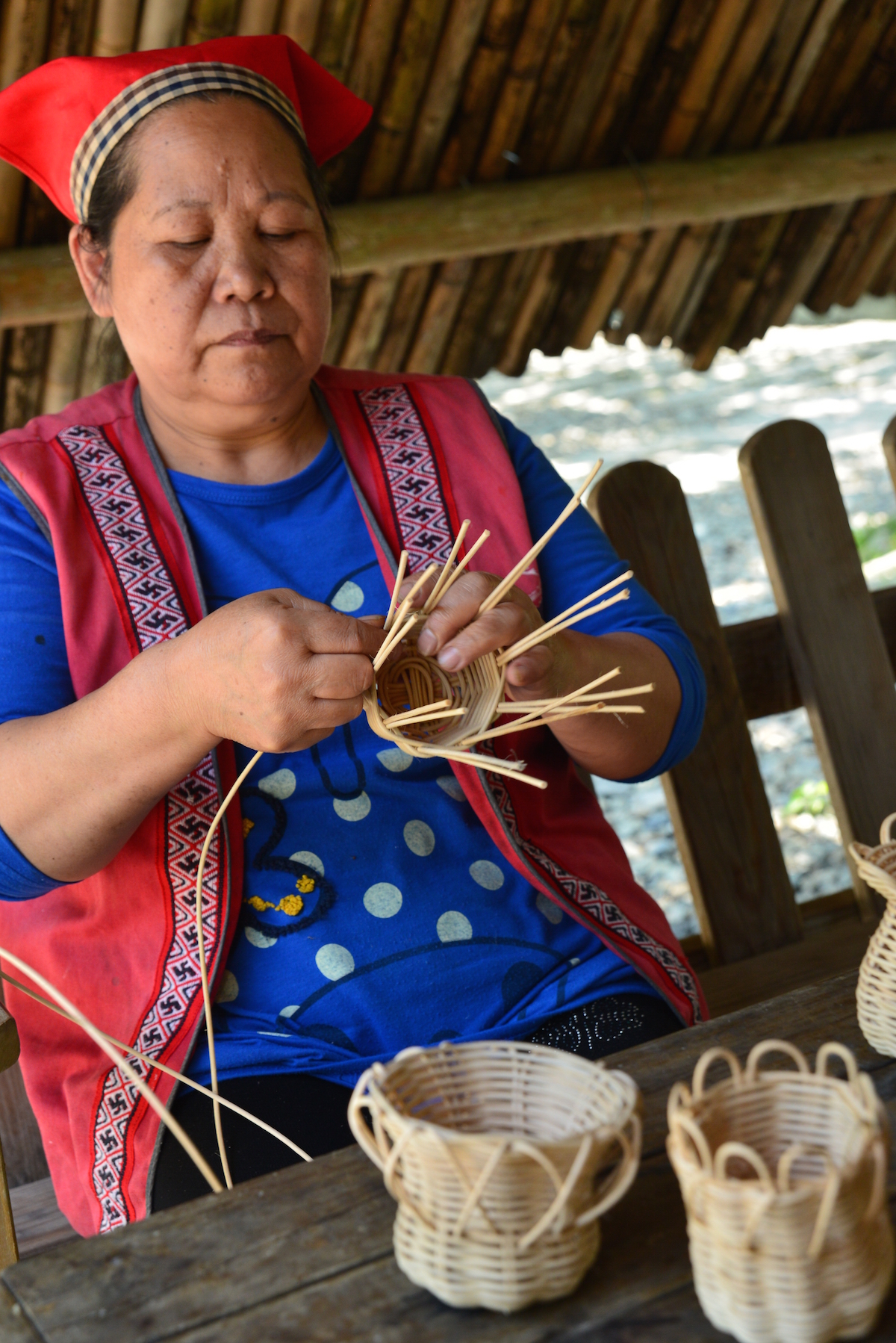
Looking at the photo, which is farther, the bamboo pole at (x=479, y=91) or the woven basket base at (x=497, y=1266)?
the bamboo pole at (x=479, y=91)

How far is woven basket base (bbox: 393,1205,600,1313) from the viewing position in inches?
32.7

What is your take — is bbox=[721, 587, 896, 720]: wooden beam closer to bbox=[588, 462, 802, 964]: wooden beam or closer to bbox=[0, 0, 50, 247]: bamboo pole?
bbox=[588, 462, 802, 964]: wooden beam

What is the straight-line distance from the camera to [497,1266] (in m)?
0.83

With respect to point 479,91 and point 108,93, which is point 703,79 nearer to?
point 479,91

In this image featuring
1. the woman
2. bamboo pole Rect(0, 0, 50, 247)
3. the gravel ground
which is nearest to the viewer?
the woman

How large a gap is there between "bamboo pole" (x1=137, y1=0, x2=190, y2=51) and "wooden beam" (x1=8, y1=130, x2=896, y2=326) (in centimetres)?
43

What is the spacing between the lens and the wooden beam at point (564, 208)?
8.18ft

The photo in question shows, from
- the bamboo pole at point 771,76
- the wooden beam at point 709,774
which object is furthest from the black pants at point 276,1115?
the bamboo pole at point 771,76

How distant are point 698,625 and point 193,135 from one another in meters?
1.22

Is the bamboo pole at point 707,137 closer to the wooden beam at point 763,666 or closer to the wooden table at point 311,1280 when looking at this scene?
the wooden beam at point 763,666

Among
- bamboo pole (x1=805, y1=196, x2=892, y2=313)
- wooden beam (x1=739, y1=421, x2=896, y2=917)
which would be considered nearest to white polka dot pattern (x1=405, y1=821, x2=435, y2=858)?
wooden beam (x1=739, y1=421, x2=896, y2=917)

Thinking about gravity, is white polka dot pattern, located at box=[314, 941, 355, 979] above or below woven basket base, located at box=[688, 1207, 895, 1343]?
above

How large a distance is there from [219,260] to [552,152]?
1695 millimetres

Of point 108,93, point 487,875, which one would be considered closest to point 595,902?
point 487,875
